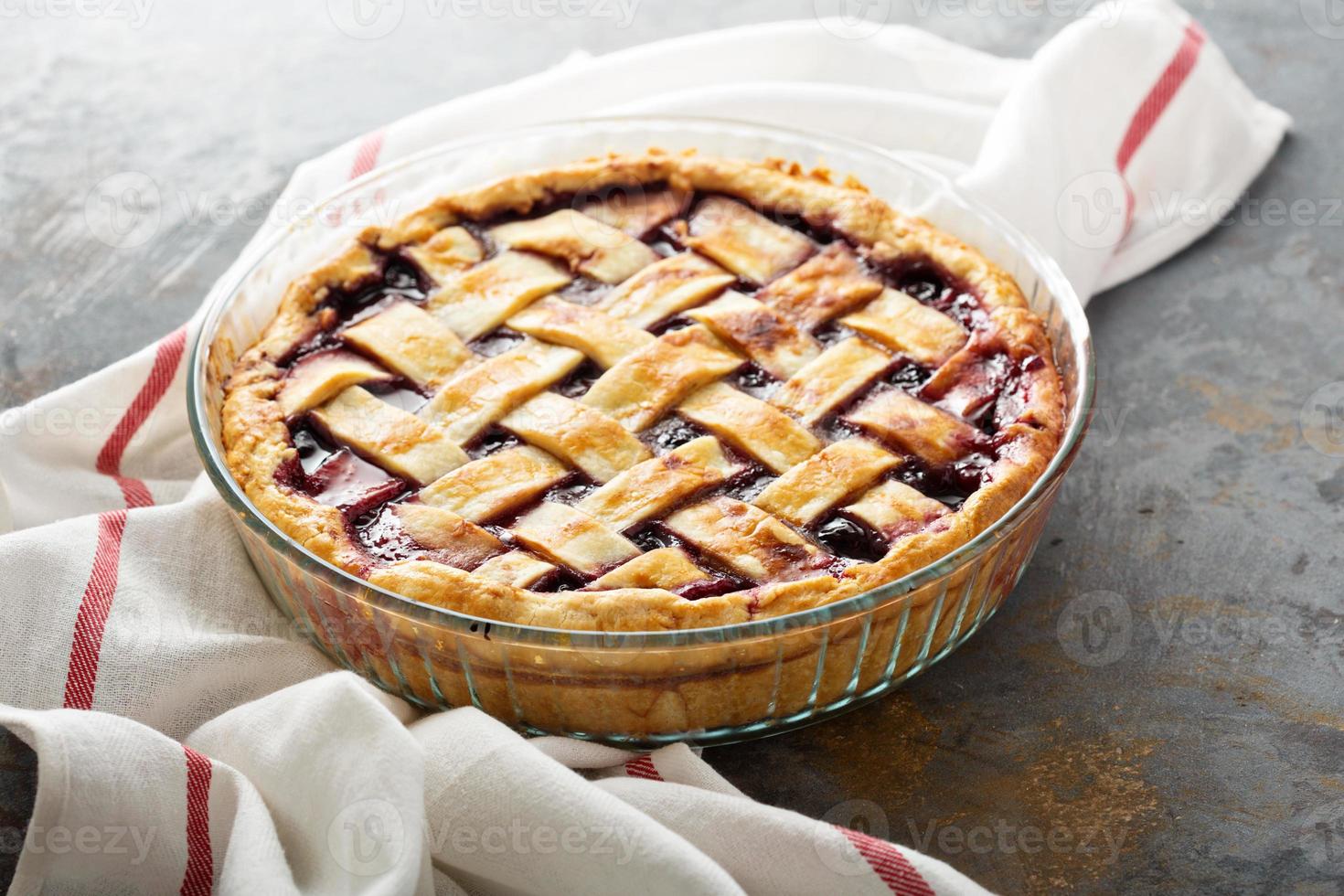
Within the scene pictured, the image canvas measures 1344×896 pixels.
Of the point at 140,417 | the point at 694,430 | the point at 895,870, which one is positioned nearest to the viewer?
the point at 895,870

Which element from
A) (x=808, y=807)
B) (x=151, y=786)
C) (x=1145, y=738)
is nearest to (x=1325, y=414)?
(x=1145, y=738)

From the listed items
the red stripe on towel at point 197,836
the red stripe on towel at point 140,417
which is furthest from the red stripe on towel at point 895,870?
the red stripe on towel at point 140,417

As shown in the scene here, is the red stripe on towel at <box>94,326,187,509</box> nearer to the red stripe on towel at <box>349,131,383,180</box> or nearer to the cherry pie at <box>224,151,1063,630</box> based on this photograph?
the cherry pie at <box>224,151,1063,630</box>

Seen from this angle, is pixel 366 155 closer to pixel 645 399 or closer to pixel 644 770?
pixel 645 399

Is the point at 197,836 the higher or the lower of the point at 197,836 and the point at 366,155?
the lower

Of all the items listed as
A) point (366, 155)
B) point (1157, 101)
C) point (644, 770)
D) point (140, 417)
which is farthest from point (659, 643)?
point (1157, 101)

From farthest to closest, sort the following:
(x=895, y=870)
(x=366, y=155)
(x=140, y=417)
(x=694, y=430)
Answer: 1. (x=366, y=155)
2. (x=140, y=417)
3. (x=694, y=430)
4. (x=895, y=870)

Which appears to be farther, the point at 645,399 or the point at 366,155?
the point at 366,155
